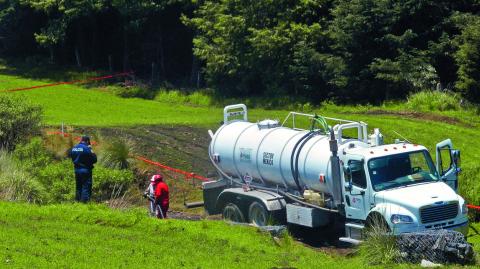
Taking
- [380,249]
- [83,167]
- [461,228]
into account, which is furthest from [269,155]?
[380,249]

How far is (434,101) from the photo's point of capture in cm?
3538

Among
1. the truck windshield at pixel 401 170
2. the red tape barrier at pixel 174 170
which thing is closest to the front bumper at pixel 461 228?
the truck windshield at pixel 401 170

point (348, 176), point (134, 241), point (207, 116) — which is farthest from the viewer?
point (207, 116)

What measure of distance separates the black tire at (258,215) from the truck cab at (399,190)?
253 cm

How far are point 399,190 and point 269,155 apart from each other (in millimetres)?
4467

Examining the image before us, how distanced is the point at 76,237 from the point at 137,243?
120 cm

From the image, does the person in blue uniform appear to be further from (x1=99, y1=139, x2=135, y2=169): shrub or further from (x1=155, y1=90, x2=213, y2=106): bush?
(x1=155, y1=90, x2=213, y2=106): bush

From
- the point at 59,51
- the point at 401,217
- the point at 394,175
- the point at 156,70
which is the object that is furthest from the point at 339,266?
the point at 59,51

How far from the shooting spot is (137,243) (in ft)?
53.8

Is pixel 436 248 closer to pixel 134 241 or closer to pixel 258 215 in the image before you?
pixel 134 241

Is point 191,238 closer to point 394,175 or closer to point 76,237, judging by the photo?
point 76,237

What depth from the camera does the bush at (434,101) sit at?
35125 millimetres

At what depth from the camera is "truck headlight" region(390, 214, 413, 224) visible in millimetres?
17500

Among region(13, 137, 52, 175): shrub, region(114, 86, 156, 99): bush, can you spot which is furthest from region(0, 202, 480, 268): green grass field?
region(114, 86, 156, 99): bush
